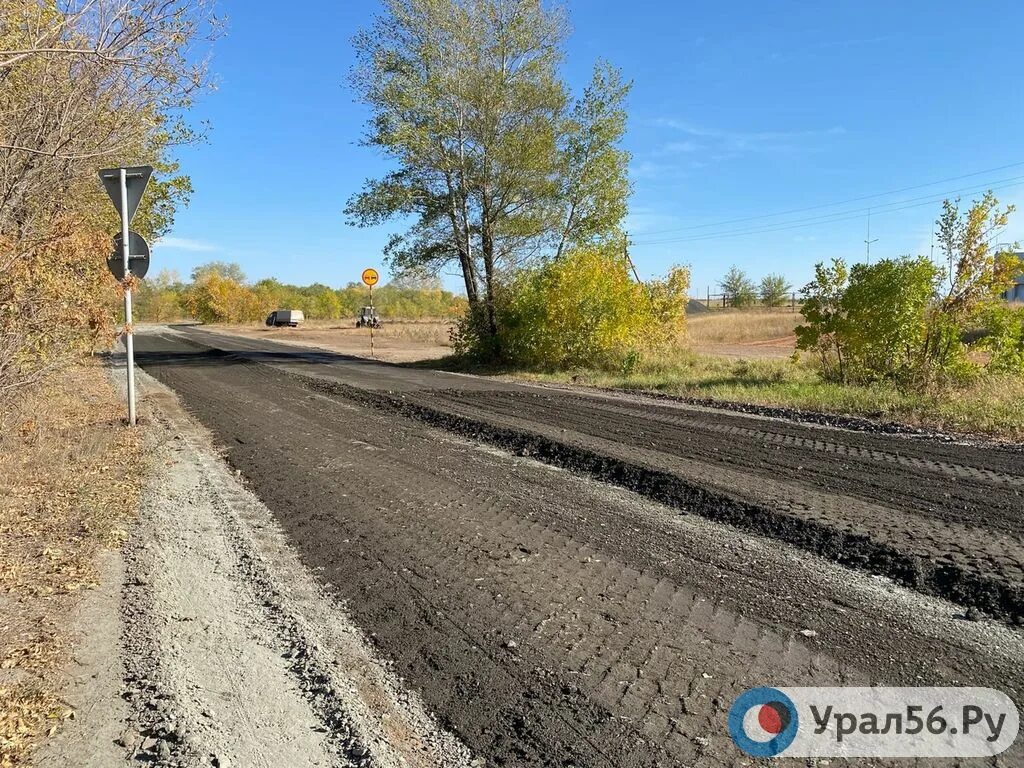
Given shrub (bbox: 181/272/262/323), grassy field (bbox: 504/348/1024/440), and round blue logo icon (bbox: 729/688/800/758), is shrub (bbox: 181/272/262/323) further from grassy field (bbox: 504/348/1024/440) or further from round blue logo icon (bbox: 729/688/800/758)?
round blue logo icon (bbox: 729/688/800/758)

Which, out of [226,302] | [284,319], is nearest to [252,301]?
[226,302]

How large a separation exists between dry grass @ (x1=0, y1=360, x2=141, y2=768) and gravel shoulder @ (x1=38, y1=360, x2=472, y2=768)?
0.15 meters

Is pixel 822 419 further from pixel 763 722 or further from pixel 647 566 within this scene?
pixel 763 722

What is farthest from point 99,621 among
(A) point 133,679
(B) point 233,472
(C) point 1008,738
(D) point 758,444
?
(D) point 758,444

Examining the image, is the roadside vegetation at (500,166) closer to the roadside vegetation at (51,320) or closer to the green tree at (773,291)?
the roadside vegetation at (51,320)

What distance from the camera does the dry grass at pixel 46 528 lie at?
3.10 meters

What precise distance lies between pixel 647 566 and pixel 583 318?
16357mm

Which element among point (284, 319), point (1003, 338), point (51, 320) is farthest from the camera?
point (284, 319)

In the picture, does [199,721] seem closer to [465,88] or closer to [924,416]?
[924,416]

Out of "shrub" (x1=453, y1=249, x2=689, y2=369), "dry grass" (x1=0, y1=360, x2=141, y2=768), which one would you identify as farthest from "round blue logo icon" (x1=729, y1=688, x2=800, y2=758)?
"shrub" (x1=453, y1=249, x2=689, y2=369)

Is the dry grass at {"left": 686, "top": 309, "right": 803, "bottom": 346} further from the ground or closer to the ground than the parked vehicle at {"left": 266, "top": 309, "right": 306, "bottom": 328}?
closer to the ground

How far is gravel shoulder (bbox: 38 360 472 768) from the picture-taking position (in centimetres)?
279

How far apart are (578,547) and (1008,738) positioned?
9.13 feet

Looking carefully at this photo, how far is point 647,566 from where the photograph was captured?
4695 mm
